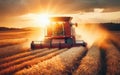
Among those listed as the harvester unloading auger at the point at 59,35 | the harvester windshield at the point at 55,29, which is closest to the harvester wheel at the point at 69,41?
the harvester unloading auger at the point at 59,35

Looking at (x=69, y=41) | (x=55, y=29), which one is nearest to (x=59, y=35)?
(x=55, y=29)

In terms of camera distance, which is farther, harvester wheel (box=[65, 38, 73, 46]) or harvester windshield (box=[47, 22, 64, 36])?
harvester windshield (box=[47, 22, 64, 36])

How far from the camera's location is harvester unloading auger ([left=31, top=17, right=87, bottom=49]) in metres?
22.2

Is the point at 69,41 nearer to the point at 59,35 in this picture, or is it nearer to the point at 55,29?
the point at 59,35

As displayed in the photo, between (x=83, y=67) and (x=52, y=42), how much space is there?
431 inches

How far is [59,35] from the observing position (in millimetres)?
22812

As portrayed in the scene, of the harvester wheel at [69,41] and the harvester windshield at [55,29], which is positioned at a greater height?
the harvester windshield at [55,29]

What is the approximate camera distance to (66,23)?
74.8ft

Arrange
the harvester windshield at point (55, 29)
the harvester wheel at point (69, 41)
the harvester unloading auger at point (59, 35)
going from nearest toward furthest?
the harvester unloading auger at point (59, 35)
the harvester wheel at point (69, 41)
the harvester windshield at point (55, 29)

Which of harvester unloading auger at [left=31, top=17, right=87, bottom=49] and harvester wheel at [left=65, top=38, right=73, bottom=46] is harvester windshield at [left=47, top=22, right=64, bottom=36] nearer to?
harvester unloading auger at [left=31, top=17, right=87, bottom=49]

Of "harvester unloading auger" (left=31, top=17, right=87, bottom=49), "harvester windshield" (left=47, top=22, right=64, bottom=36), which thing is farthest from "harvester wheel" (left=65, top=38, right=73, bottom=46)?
"harvester windshield" (left=47, top=22, right=64, bottom=36)

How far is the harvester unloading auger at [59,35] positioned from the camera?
72.8 feet

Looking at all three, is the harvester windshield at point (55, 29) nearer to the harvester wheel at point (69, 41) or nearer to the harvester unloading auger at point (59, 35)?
the harvester unloading auger at point (59, 35)

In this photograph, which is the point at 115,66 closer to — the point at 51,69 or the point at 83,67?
the point at 83,67
